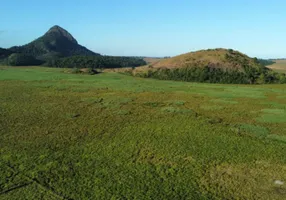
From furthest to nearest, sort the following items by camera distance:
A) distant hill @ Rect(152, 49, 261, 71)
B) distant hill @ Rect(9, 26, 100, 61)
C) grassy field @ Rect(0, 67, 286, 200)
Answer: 1. distant hill @ Rect(9, 26, 100, 61)
2. distant hill @ Rect(152, 49, 261, 71)
3. grassy field @ Rect(0, 67, 286, 200)

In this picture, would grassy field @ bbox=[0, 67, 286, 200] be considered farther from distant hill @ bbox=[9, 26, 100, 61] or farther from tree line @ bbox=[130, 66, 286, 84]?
distant hill @ bbox=[9, 26, 100, 61]

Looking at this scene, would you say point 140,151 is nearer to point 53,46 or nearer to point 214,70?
point 214,70

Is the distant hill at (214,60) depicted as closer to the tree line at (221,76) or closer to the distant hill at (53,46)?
the tree line at (221,76)

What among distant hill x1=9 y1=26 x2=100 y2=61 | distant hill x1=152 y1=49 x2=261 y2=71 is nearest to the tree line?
distant hill x1=152 y1=49 x2=261 y2=71

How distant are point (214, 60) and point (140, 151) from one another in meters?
40.7

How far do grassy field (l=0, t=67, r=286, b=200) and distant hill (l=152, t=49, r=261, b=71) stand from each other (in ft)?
89.0

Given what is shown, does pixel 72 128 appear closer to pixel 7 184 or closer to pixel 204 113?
pixel 7 184

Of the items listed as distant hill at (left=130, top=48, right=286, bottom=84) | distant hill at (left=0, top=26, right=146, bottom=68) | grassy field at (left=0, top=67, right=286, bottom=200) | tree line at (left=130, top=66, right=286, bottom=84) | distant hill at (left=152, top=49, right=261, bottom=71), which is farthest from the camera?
distant hill at (left=0, top=26, right=146, bottom=68)

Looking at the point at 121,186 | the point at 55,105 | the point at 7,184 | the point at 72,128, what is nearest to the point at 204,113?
the point at 72,128

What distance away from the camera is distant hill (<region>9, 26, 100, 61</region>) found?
387ft

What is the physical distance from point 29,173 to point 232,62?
44.6 m

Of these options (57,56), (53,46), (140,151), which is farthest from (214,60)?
(53,46)

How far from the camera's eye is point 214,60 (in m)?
50.5

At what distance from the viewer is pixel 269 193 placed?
9094mm
